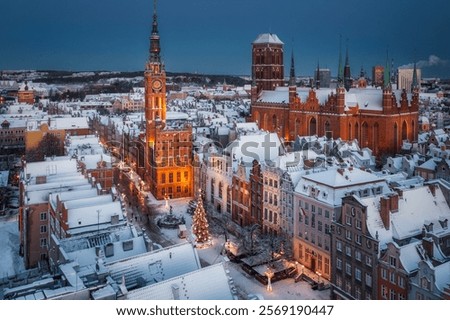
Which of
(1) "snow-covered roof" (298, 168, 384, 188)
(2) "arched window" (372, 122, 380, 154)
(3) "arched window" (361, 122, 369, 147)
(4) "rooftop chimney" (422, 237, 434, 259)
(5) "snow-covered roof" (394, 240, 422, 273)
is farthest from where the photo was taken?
(3) "arched window" (361, 122, 369, 147)

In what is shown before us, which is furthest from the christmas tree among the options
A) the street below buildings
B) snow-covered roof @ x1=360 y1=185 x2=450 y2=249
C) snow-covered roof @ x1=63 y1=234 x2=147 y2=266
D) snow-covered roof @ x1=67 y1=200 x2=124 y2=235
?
snow-covered roof @ x1=360 y1=185 x2=450 y2=249

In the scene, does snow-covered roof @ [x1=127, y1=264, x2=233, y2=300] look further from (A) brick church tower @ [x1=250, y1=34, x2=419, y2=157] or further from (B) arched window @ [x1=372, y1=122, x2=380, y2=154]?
(B) arched window @ [x1=372, y1=122, x2=380, y2=154]

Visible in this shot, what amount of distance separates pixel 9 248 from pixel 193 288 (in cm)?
1447

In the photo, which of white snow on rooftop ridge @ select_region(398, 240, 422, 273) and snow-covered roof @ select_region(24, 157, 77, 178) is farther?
snow-covered roof @ select_region(24, 157, 77, 178)

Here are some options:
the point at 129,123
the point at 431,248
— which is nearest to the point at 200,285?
the point at 431,248

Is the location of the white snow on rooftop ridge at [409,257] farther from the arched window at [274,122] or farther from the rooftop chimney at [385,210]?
the arched window at [274,122]

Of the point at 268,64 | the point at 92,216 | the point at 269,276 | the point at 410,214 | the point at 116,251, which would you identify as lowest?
the point at 269,276

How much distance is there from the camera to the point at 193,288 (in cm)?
1056

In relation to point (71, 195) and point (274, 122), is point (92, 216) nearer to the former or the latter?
point (71, 195)

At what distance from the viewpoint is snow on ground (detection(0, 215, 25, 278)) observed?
1914 cm

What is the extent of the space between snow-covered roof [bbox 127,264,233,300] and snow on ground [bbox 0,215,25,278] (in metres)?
9.71

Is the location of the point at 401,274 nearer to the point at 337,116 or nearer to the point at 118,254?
the point at 118,254

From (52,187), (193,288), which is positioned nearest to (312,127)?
(52,187)
